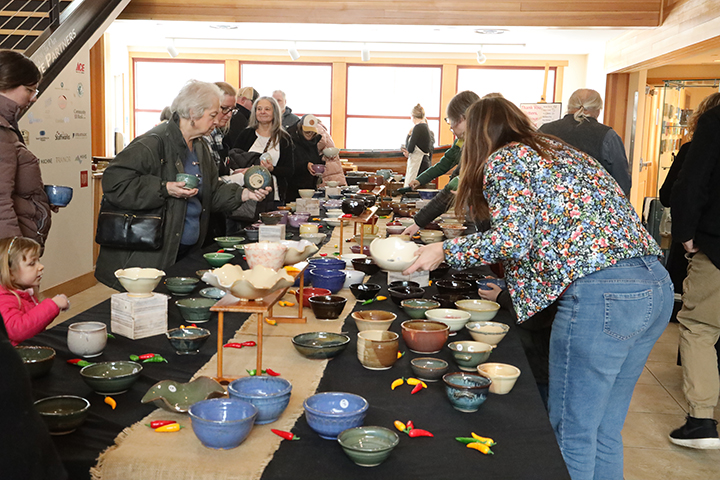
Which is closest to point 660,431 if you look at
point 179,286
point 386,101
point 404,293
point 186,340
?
point 404,293

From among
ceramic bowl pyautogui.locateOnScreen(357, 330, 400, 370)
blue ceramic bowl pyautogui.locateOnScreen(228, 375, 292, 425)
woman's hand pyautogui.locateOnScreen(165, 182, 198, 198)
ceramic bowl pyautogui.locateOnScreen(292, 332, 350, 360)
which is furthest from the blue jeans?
woman's hand pyautogui.locateOnScreen(165, 182, 198, 198)

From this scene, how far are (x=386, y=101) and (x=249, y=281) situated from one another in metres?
12.4

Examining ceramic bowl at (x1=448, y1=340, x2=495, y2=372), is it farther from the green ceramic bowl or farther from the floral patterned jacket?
the green ceramic bowl

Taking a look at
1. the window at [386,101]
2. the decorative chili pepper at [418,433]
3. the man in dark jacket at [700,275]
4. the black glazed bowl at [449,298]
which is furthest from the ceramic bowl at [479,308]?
the window at [386,101]

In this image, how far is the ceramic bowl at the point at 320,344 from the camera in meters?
1.73

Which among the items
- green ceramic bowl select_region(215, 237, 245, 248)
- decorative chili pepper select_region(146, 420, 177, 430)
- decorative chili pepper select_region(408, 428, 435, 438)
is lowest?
decorative chili pepper select_region(408, 428, 435, 438)

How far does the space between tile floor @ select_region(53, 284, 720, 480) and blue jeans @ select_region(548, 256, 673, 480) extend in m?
1.08

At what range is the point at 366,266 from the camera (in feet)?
8.91

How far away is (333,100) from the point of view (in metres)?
13.4

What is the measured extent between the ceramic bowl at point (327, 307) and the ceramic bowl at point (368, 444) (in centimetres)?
83

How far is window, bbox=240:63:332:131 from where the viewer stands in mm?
13375

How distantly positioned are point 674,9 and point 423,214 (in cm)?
516

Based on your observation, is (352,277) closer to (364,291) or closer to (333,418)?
(364,291)

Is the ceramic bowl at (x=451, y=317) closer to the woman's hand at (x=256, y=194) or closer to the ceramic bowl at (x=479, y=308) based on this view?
the ceramic bowl at (x=479, y=308)
